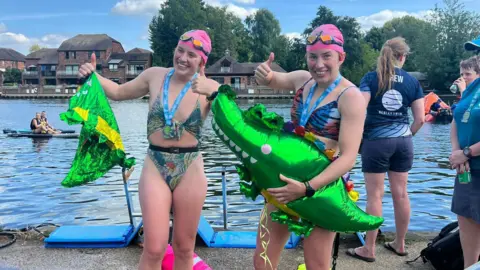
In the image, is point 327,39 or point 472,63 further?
point 472,63

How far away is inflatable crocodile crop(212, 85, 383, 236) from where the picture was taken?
284 centimetres

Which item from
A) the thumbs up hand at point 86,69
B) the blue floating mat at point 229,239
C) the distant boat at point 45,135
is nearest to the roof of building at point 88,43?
the distant boat at point 45,135

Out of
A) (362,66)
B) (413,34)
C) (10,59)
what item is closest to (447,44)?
(362,66)

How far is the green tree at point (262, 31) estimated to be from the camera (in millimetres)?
92250

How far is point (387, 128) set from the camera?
4.56m

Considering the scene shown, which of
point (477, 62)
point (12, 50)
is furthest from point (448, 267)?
point (12, 50)

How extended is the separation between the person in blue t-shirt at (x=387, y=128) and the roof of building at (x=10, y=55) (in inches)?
5093

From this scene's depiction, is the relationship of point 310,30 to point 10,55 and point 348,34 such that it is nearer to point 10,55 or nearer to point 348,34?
point 348,34

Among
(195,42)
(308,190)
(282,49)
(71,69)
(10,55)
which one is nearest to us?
(308,190)

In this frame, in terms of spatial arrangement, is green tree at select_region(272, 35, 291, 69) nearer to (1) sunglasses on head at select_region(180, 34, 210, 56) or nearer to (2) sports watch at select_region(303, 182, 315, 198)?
(1) sunglasses on head at select_region(180, 34, 210, 56)

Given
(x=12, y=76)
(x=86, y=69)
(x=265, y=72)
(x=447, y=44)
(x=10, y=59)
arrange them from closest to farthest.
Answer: (x=265, y=72), (x=86, y=69), (x=447, y=44), (x=12, y=76), (x=10, y=59)

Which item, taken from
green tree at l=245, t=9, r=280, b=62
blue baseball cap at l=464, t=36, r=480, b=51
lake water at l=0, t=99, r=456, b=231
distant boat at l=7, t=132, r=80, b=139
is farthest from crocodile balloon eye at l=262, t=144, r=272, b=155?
green tree at l=245, t=9, r=280, b=62

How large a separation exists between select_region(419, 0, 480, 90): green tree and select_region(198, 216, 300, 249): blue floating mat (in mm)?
63792

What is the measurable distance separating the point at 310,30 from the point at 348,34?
8.86 metres
